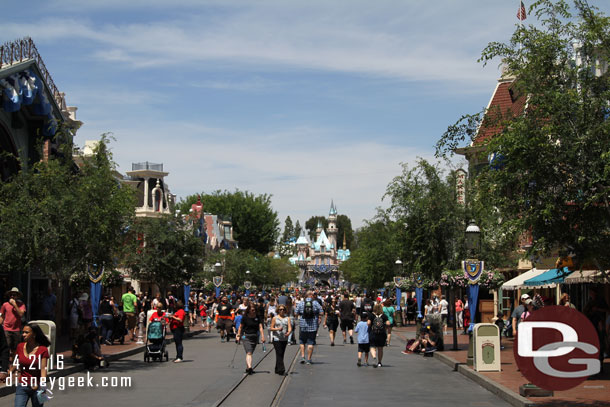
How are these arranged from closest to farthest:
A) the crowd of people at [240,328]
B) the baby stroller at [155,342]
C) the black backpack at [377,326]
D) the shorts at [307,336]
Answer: the crowd of people at [240,328]
the black backpack at [377,326]
the shorts at [307,336]
the baby stroller at [155,342]

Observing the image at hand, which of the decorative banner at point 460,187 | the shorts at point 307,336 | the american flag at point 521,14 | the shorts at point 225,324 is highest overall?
the american flag at point 521,14

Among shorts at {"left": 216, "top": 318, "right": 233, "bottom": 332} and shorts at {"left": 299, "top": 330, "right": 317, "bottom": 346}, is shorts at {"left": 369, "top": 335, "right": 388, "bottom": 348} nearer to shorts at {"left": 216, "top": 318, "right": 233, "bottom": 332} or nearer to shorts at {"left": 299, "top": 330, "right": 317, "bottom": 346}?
shorts at {"left": 299, "top": 330, "right": 317, "bottom": 346}

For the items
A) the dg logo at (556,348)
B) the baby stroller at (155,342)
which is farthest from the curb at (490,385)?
the baby stroller at (155,342)

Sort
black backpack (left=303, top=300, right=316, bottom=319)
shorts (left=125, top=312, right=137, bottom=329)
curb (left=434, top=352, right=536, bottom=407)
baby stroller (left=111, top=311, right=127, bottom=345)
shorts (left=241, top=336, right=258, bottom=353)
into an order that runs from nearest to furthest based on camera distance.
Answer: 1. curb (left=434, top=352, right=536, bottom=407)
2. shorts (left=241, top=336, right=258, bottom=353)
3. black backpack (left=303, top=300, right=316, bottom=319)
4. baby stroller (left=111, top=311, right=127, bottom=345)
5. shorts (left=125, top=312, right=137, bottom=329)

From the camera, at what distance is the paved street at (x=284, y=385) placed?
45.3 feet

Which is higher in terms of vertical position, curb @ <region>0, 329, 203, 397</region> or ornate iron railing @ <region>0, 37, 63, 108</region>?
ornate iron railing @ <region>0, 37, 63, 108</region>

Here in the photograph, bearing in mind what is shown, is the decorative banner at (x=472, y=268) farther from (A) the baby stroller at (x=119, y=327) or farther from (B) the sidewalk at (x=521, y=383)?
(A) the baby stroller at (x=119, y=327)

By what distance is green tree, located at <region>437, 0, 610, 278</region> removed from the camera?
14000mm

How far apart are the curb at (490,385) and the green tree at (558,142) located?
2619mm

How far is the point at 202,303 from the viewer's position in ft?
154

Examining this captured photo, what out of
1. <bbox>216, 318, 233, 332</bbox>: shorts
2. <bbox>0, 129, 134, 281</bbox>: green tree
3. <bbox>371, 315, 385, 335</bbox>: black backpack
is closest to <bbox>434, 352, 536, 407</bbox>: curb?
<bbox>371, 315, 385, 335</bbox>: black backpack

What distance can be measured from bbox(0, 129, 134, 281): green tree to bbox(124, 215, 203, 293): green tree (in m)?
15.0

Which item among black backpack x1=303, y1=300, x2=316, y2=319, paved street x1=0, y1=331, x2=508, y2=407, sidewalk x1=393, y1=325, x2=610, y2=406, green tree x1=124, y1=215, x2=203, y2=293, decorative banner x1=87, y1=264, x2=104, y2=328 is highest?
green tree x1=124, y1=215, x2=203, y2=293

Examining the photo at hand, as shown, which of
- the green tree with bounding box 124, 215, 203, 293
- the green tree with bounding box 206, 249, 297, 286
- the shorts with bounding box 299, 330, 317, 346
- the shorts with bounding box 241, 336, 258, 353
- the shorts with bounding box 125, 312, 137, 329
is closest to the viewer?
the shorts with bounding box 241, 336, 258, 353
